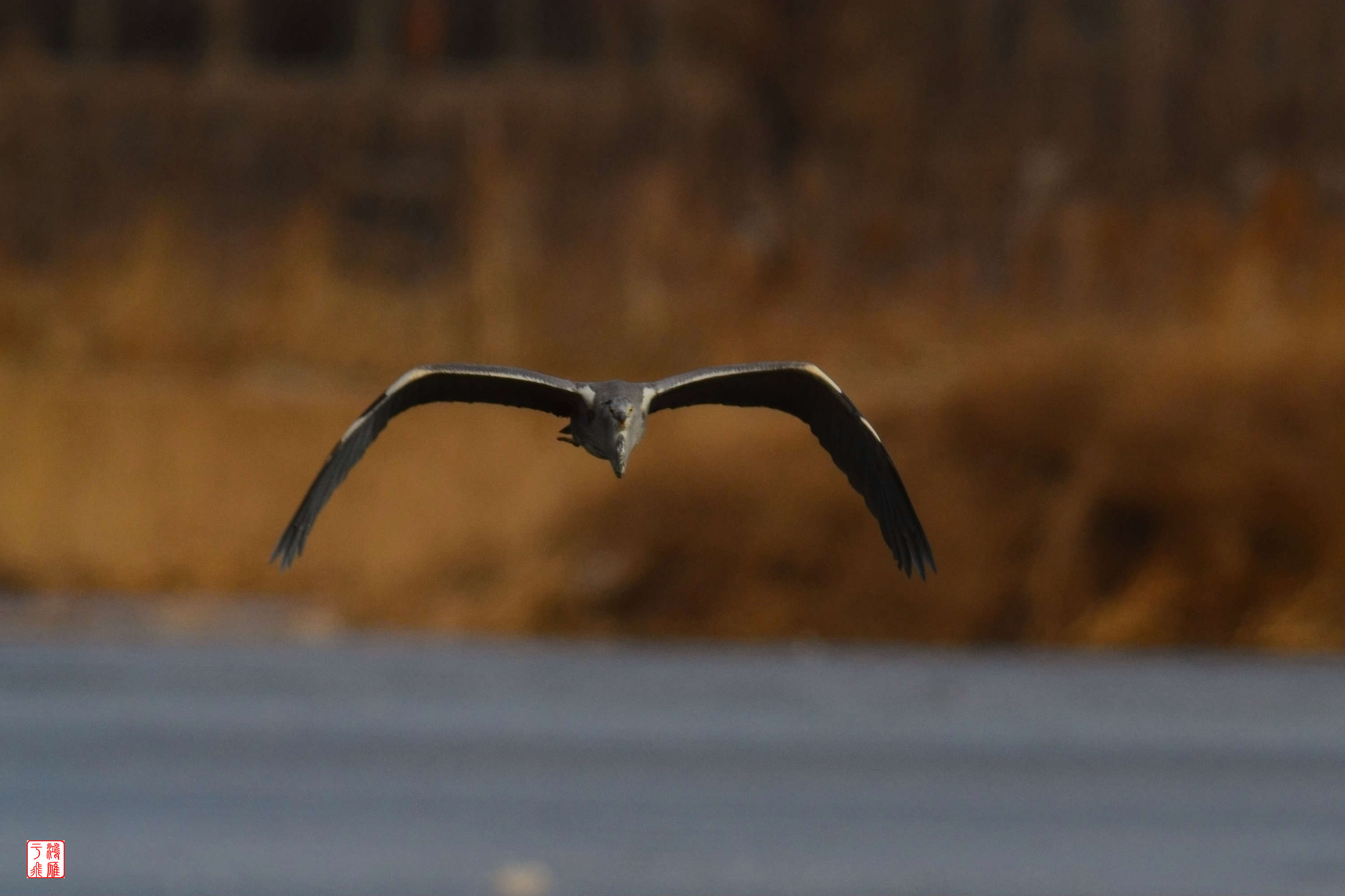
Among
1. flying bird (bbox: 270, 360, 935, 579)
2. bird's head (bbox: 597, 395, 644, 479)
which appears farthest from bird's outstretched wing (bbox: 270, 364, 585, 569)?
bird's head (bbox: 597, 395, 644, 479)

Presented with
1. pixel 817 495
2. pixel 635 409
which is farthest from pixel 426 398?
pixel 817 495

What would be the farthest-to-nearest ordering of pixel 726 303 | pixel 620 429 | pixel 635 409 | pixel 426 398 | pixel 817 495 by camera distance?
1. pixel 817 495
2. pixel 726 303
3. pixel 426 398
4. pixel 635 409
5. pixel 620 429

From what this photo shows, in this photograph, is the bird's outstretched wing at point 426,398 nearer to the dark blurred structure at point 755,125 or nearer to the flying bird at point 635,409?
the flying bird at point 635,409

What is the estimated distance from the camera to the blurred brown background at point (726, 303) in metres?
24.9

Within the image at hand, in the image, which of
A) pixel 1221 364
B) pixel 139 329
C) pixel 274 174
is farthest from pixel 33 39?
pixel 1221 364

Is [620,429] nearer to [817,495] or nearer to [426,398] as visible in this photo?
[426,398]

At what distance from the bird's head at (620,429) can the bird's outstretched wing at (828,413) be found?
11 centimetres

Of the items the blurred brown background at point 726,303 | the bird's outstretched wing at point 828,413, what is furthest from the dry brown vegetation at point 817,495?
the bird's outstretched wing at point 828,413

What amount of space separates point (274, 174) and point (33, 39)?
5828 mm

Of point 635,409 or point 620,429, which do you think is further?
point 635,409

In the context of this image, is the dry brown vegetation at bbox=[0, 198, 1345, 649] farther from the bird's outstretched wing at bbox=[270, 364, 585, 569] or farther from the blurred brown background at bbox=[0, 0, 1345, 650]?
the bird's outstretched wing at bbox=[270, 364, 585, 569]

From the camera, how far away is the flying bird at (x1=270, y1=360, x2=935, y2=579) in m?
3.83

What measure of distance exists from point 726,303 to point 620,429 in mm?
23768

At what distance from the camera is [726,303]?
90.0ft
